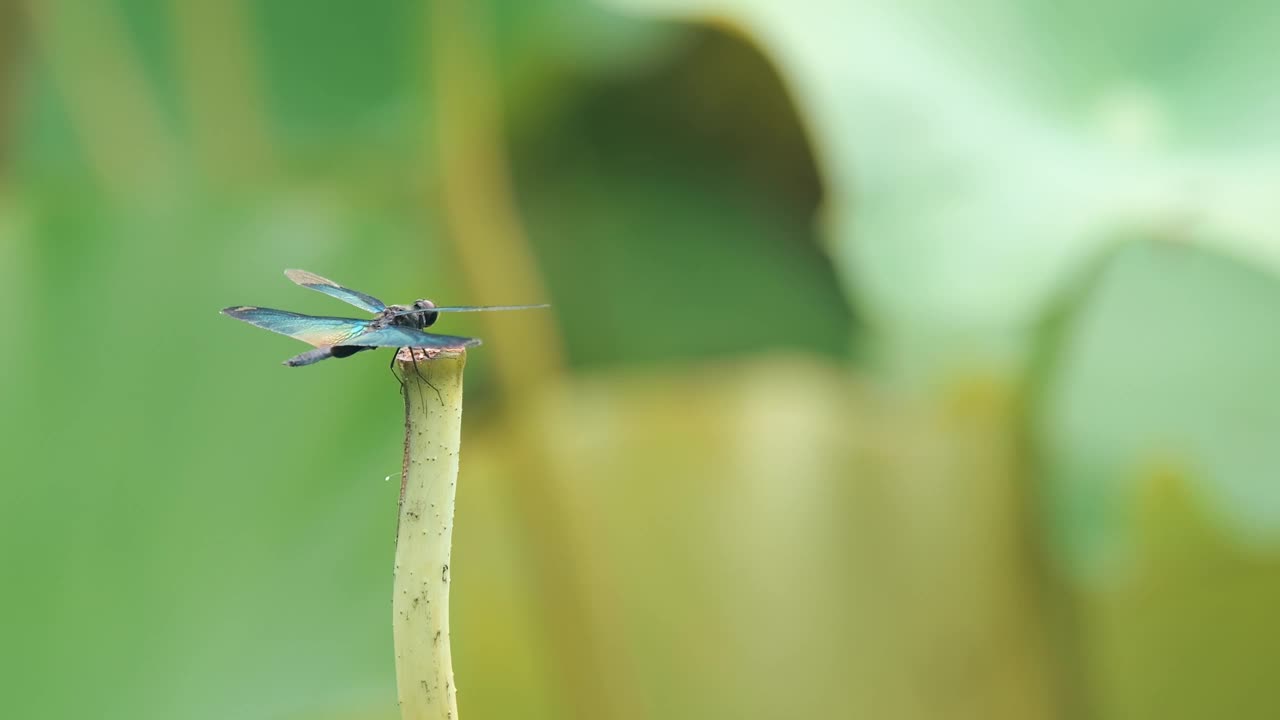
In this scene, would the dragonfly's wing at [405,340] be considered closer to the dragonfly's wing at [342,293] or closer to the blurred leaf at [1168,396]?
the dragonfly's wing at [342,293]

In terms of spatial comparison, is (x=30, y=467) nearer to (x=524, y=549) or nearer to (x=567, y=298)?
(x=524, y=549)

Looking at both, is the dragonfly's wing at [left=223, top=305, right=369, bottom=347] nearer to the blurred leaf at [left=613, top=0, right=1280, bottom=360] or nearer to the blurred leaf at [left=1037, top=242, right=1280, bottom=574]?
the blurred leaf at [left=613, top=0, right=1280, bottom=360]

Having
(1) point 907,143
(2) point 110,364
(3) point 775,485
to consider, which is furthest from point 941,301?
(2) point 110,364

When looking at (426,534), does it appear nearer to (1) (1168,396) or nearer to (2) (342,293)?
(2) (342,293)

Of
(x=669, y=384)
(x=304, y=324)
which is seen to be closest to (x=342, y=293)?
(x=304, y=324)

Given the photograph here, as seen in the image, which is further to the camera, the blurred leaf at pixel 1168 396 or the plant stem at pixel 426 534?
the blurred leaf at pixel 1168 396

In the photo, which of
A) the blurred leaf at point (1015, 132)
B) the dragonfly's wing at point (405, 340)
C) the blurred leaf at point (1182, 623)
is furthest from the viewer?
the blurred leaf at point (1182, 623)

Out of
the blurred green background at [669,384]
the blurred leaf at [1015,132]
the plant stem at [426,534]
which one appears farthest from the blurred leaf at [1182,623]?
the plant stem at [426,534]

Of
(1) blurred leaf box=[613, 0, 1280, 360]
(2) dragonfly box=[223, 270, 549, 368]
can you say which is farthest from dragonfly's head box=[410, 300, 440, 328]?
(1) blurred leaf box=[613, 0, 1280, 360]
